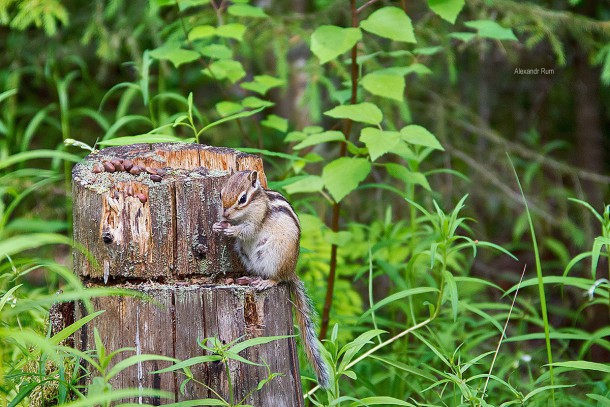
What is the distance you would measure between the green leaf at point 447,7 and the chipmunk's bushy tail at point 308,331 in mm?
1293

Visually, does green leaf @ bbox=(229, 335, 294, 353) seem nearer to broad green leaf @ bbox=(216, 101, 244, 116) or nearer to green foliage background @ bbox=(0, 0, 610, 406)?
green foliage background @ bbox=(0, 0, 610, 406)

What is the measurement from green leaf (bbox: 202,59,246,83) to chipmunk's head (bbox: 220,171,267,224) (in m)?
1.14

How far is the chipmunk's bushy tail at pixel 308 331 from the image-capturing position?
267 centimetres

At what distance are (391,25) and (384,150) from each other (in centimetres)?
58

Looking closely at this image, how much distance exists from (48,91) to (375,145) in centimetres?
401

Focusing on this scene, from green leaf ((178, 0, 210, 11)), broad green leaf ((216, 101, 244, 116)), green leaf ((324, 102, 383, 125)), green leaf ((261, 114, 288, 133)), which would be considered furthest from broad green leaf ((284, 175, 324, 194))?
green leaf ((178, 0, 210, 11))

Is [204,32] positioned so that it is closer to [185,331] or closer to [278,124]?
[278,124]

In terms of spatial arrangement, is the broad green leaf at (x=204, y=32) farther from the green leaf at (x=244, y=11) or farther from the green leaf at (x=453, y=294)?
the green leaf at (x=453, y=294)

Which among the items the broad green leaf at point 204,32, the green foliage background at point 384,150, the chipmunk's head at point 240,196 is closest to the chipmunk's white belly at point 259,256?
the chipmunk's head at point 240,196

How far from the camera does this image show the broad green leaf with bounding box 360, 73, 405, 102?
3.42 metres

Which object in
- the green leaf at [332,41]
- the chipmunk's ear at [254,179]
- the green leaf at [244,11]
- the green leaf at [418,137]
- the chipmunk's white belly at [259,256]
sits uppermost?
the green leaf at [332,41]

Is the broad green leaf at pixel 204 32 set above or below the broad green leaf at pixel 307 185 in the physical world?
above

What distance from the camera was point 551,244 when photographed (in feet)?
16.7

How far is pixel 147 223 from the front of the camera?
2520 millimetres
